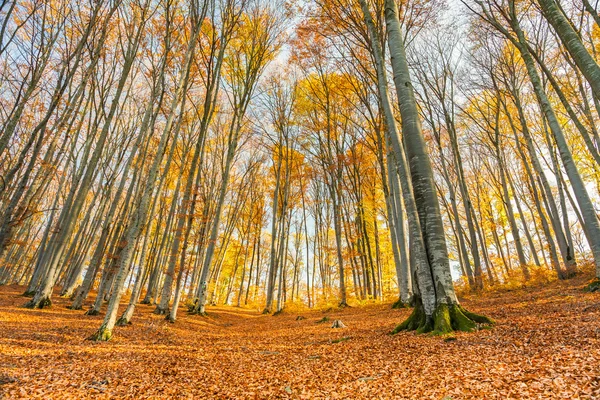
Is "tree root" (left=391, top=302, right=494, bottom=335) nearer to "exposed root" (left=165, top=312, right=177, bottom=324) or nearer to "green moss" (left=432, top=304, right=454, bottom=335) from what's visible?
"green moss" (left=432, top=304, right=454, bottom=335)

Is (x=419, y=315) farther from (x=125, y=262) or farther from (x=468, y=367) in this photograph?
(x=125, y=262)

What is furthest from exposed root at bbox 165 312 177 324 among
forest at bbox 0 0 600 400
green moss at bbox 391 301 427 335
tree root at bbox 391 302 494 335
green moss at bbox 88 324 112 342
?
tree root at bbox 391 302 494 335

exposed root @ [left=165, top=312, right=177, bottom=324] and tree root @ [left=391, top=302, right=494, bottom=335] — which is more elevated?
tree root @ [left=391, top=302, right=494, bottom=335]

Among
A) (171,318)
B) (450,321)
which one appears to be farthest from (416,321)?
(171,318)

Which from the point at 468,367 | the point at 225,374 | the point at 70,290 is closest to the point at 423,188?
the point at 468,367

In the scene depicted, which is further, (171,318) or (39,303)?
(171,318)

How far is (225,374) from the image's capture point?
12.5 ft

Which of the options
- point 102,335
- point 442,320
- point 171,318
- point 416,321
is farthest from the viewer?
point 171,318

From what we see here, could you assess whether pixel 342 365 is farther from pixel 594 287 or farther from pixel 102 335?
pixel 594 287

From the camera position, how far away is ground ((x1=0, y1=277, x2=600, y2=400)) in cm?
260

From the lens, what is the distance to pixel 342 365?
3.79 meters

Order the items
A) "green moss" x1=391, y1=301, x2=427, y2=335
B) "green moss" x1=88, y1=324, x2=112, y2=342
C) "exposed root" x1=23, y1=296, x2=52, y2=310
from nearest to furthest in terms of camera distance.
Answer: "green moss" x1=391, y1=301, x2=427, y2=335
"green moss" x1=88, y1=324, x2=112, y2=342
"exposed root" x1=23, y1=296, x2=52, y2=310

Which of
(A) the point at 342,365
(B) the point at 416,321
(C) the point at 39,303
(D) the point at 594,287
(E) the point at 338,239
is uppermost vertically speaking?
(E) the point at 338,239

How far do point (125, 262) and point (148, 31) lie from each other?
9038mm
